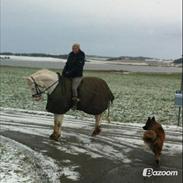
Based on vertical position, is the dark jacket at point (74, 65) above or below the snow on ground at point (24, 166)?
above

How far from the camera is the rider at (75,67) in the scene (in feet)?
37.1

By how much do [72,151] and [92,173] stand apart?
1.92 m

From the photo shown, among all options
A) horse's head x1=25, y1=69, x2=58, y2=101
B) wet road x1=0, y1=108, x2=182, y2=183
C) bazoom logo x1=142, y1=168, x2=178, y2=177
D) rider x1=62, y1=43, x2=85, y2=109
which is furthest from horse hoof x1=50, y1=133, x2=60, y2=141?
bazoom logo x1=142, y1=168, x2=178, y2=177

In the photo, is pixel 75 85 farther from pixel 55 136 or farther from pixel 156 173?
pixel 156 173

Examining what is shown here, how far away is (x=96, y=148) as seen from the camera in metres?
11.1

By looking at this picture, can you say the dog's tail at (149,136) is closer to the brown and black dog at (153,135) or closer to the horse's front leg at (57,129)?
the brown and black dog at (153,135)

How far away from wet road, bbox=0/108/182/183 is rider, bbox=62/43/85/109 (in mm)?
1373

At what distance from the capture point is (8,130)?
13031 millimetres

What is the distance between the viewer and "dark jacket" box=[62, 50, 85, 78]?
1138cm

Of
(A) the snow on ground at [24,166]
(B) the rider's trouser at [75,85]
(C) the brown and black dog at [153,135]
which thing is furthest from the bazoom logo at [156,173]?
(B) the rider's trouser at [75,85]

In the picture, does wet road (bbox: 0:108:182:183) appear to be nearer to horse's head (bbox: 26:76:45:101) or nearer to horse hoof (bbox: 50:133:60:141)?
horse hoof (bbox: 50:133:60:141)

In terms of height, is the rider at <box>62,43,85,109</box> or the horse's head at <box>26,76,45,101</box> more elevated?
the rider at <box>62,43,85,109</box>

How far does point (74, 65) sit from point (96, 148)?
7.58 ft

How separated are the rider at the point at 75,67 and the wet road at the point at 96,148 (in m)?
1.37
